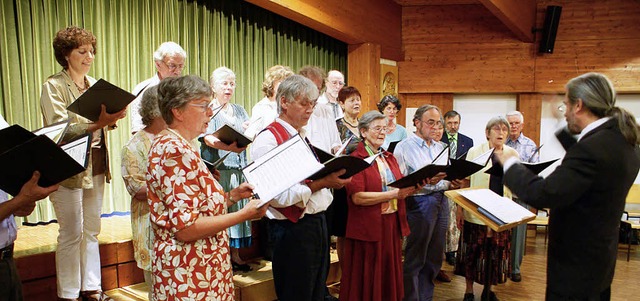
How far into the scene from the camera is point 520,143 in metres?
4.30

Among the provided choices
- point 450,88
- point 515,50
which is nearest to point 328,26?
point 450,88

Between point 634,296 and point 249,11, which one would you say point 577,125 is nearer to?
point 634,296

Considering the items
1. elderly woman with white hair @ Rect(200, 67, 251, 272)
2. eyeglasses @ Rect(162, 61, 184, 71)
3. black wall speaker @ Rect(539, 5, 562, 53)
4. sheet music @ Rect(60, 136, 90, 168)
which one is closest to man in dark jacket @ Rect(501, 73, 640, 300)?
sheet music @ Rect(60, 136, 90, 168)

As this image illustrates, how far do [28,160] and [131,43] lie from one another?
11.1ft

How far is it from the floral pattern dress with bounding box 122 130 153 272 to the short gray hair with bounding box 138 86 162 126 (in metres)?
0.10

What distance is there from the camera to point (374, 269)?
2793 millimetres

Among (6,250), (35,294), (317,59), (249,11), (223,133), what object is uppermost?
(249,11)

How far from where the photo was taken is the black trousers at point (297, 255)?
2273 millimetres

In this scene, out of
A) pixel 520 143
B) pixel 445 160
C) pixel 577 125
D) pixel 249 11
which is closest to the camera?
pixel 577 125

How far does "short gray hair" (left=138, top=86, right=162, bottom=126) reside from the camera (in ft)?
7.07

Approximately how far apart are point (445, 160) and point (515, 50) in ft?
18.6

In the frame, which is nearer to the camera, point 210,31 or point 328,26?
point 210,31

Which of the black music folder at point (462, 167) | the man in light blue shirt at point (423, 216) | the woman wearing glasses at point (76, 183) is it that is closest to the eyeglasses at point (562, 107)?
the black music folder at point (462, 167)

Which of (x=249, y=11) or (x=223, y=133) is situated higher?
(x=249, y=11)
